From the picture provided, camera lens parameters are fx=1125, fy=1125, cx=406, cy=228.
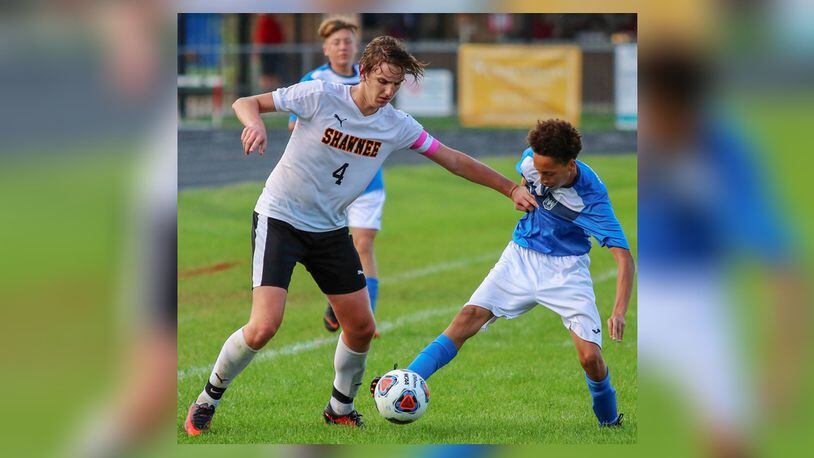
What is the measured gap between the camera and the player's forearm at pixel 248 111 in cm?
473

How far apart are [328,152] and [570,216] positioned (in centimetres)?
127

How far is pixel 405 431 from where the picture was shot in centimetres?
547

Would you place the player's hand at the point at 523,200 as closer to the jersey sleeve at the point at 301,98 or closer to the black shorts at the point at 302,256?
the black shorts at the point at 302,256

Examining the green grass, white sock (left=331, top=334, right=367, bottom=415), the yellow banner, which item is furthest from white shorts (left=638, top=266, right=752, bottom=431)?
the yellow banner

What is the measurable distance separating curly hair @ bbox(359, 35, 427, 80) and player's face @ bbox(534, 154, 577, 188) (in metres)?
0.73

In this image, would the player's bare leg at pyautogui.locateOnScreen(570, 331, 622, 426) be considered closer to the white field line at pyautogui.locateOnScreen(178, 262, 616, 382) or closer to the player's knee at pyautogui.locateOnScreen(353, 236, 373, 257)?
the white field line at pyautogui.locateOnScreen(178, 262, 616, 382)

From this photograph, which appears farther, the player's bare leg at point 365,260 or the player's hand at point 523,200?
the player's bare leg at point 365,260

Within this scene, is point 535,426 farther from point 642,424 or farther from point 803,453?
point 803,453

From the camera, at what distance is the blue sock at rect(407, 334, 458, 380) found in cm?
566

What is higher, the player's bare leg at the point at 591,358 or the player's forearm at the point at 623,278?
the player's forearm at the point at 623,278

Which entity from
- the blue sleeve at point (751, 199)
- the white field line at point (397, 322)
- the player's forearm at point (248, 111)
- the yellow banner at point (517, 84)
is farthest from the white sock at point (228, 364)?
the yellow banner at point (517, 84)

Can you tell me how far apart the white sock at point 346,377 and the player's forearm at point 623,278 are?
1.33 m

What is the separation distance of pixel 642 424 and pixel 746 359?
624mm

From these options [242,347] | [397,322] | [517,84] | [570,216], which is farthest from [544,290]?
[517,84]
